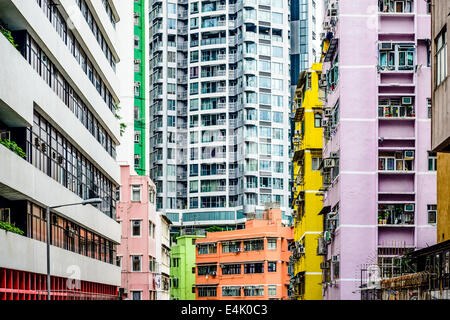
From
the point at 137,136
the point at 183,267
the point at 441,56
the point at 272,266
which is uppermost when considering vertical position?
the point at 137,136

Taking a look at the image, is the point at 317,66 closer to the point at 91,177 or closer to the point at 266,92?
the point at 91,177

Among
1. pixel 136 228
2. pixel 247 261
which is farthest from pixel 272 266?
pixel 136 228

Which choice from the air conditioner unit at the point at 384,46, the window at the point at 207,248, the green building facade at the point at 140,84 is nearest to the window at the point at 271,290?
the window at the point at 207,248

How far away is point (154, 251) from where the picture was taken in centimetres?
8038

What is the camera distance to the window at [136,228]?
75.2 m

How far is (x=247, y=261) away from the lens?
332 ft

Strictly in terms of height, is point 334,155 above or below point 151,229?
above

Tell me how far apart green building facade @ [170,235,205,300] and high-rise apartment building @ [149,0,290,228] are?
8.58 metres

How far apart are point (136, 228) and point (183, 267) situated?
124 feet

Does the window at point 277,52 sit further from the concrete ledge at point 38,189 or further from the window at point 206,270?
the concrete ledge at point 38,189

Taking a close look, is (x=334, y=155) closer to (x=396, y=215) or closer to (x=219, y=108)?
(x=396, y=215)

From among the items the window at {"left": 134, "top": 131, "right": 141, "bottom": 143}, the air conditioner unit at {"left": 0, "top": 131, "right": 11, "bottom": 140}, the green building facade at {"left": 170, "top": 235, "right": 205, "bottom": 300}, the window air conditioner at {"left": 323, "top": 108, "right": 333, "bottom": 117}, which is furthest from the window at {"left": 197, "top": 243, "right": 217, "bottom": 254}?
the air conditioner unit at {"left": 0, "top": 131, "right": 11, "bottom": 140}

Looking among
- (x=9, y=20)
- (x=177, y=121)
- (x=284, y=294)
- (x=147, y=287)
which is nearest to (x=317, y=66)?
(x=147, y=287)

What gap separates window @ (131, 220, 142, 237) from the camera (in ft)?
247
